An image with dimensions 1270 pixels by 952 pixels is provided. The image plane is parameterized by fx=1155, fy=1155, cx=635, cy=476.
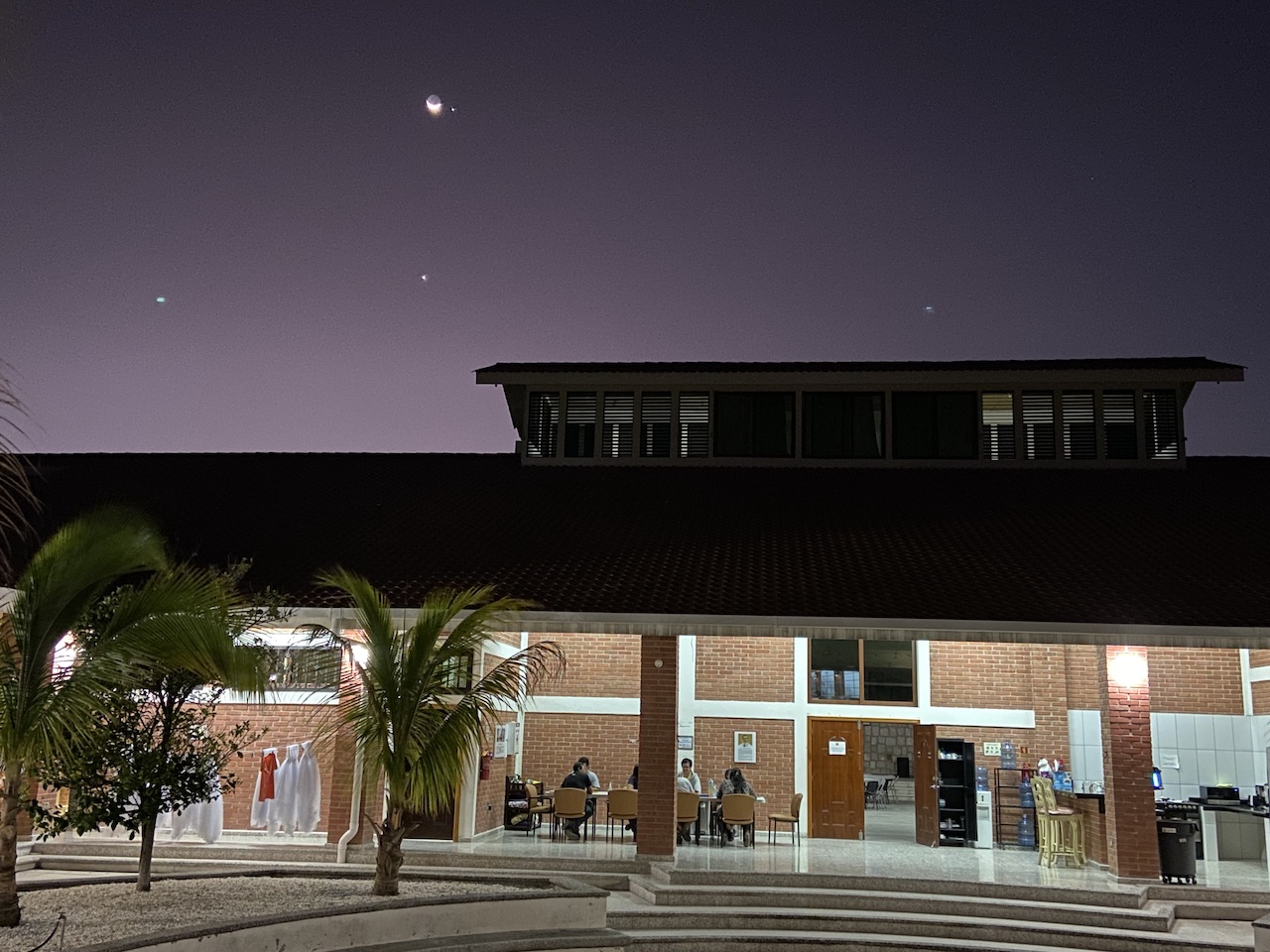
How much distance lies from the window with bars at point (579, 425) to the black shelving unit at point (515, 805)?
5.91 m

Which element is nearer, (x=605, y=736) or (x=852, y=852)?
(x=852, y=852)

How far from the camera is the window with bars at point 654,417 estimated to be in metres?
20.9

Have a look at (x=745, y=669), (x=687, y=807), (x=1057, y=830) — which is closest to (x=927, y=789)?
(x=1057, y=830)

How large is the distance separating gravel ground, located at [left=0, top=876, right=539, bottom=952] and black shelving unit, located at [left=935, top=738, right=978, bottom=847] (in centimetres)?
932

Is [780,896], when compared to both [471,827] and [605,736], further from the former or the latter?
[605,736]

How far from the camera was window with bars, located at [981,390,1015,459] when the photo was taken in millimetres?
20125

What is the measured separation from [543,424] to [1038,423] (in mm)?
8776

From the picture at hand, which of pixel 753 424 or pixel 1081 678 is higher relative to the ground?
pixel 753 424

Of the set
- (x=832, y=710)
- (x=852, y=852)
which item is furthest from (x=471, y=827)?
(x=832, y=710)

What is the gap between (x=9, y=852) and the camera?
865 centimetres

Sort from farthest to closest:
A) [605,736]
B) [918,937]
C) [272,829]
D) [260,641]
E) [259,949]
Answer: [605,736] < [272,829] < [918,937] < [260,641] < [259,949]

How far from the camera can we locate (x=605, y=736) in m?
20.3

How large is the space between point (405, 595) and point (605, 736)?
7.12m

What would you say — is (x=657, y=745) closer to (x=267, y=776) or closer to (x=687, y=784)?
(x=687, y=784)
